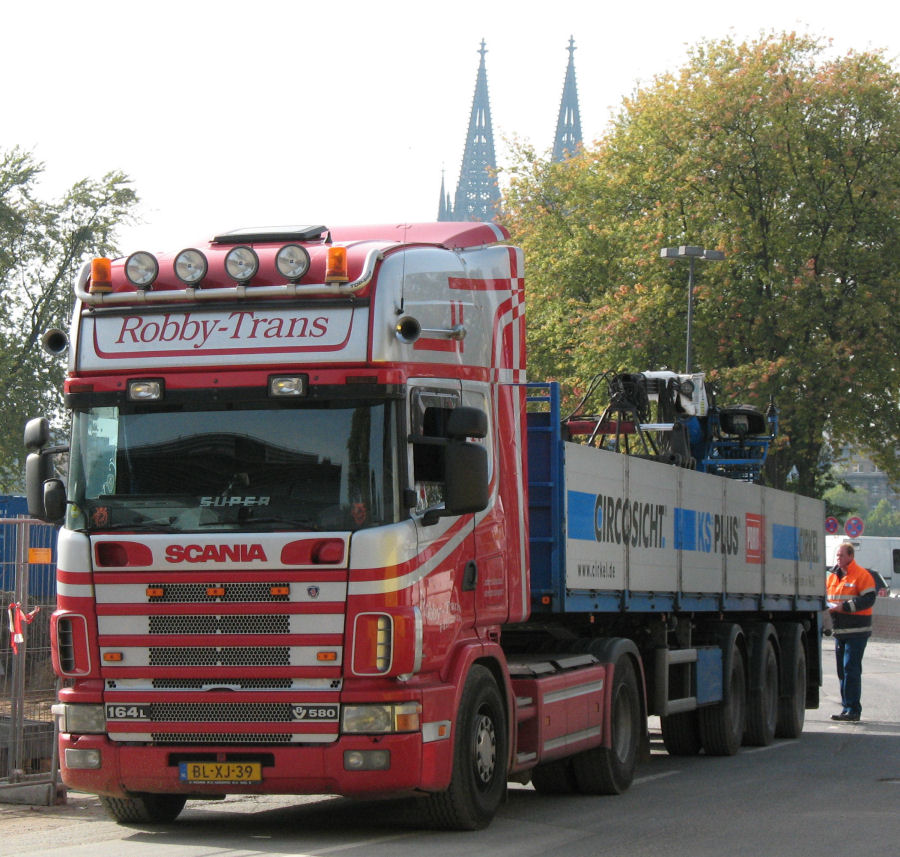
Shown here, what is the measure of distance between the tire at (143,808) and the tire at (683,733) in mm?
6490

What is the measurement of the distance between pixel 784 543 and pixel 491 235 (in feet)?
28.5

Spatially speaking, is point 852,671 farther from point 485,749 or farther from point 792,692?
point 485,749

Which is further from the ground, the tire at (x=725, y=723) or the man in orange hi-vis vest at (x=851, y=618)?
the man in orange hi-vis vest at (x=851, y=618)

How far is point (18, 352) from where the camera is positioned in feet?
155

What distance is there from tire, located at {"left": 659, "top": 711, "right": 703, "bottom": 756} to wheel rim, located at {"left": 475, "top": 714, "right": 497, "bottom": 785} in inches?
230

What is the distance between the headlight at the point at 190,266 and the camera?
936cm

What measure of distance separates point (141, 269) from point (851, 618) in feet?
41.4

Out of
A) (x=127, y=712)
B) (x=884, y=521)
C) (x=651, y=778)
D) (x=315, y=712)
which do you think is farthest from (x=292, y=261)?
(x=884, y=521)

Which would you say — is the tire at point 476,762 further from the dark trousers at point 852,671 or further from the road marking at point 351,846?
the dark trousers at point 852,671

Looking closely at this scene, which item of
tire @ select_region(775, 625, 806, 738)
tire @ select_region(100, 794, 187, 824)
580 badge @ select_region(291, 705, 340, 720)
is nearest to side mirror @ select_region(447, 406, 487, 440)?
580 badge @ select_region(291, 705, 340, 720)

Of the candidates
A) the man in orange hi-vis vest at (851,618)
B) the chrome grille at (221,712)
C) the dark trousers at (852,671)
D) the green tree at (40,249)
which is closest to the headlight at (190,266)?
the chrome grille at (221,712)

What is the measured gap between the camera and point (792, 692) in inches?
696

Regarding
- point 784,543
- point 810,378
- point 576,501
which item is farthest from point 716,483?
point 810,378

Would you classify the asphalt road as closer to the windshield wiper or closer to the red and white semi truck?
the red and white semi truck
